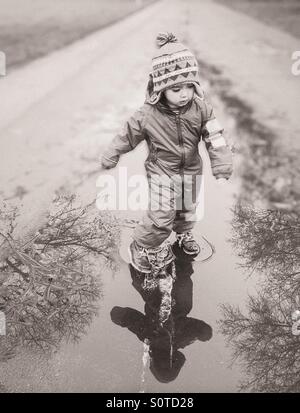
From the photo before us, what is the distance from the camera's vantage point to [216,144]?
2924 mm

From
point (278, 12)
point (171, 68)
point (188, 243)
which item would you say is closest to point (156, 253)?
point (188, 243)

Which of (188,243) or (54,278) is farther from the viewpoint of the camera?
(188,243)

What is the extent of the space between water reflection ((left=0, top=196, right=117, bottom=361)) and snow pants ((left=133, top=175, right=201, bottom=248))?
479 mm

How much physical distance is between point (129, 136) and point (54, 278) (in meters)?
1.12

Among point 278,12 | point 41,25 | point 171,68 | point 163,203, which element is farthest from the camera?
point 278,12

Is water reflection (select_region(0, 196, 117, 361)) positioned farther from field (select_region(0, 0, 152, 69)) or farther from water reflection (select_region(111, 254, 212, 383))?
field (select_region(0, 0, 152, 69))

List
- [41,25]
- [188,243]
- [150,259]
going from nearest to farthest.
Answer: [150,259] < [188,243] < [41,25]

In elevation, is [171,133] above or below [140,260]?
above

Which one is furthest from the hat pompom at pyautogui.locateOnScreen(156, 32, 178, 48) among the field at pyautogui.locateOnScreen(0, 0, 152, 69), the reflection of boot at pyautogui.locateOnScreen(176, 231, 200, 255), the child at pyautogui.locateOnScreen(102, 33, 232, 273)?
the field at pyautogui.locateOnScreen(0, 0, 152, 69)

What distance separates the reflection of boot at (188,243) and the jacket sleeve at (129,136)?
32.9 inches

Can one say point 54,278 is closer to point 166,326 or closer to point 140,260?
point 140,260

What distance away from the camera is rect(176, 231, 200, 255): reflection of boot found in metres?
3.38

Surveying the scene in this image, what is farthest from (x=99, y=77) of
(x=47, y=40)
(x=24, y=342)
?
(x=24, y=342)

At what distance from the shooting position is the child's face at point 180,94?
9.07 ft
